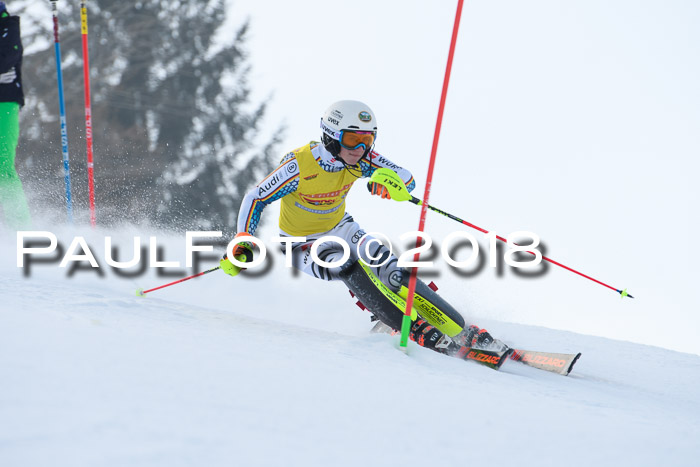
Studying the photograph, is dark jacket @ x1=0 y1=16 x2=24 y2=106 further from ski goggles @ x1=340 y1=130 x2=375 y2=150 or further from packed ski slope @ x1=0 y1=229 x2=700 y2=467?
ski goggles @ x1=340 y1=130 x2=375 y2=150

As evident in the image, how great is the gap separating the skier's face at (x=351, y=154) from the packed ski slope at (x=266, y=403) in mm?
1289

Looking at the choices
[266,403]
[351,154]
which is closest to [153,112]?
[351,154]

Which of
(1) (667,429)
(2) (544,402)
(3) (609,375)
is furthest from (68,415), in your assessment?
(3) (609,375)

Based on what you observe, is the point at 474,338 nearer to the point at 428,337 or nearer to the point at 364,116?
the point at 428,337

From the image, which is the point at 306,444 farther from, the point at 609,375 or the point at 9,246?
the point at 9,246

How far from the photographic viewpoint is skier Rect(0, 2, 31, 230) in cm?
454

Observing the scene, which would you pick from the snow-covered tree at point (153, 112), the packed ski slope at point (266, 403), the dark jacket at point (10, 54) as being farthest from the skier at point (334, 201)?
the snow-covered tree at point (153, 112)

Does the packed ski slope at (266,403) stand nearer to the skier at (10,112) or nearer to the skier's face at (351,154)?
the skier's face at (351,154)

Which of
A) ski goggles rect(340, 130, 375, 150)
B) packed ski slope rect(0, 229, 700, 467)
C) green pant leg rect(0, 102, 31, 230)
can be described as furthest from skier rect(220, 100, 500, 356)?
green pant leg rect(0, 102, 31, 230)

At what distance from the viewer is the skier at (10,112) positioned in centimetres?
454

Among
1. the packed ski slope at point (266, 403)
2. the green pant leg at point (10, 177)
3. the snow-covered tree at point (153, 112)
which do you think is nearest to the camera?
the packed ski slope at point (266, 403)

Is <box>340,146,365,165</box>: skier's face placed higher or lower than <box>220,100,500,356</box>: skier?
higher

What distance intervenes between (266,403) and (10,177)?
147 inches

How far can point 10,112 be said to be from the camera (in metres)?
4.67
